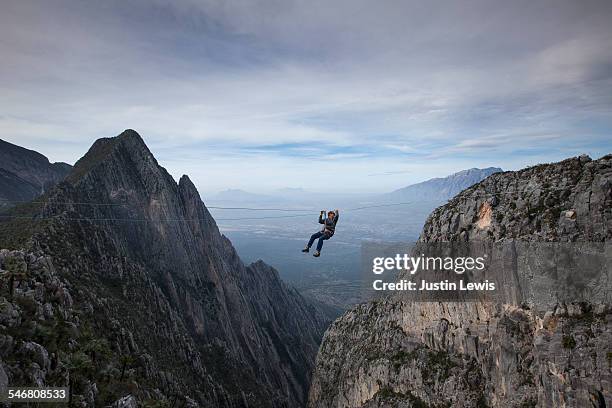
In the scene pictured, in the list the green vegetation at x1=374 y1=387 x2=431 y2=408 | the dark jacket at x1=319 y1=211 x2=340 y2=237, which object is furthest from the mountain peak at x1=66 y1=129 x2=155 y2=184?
the green vegetation at x1=374 y1=387 x2=431 y2=408

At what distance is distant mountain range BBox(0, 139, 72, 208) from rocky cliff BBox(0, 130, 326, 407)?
36.2 meters

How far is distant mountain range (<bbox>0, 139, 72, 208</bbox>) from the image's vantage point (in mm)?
112625

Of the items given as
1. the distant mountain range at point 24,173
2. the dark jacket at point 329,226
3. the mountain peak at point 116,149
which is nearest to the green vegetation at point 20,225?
the mountain peak at point 116,149

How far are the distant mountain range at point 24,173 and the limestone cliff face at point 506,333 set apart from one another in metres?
113

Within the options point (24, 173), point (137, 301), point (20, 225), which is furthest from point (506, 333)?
point (24, 173)

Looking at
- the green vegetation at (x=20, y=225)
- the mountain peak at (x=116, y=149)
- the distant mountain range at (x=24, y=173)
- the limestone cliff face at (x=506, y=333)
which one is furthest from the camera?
the distant mountain range at (x=24, y=173)

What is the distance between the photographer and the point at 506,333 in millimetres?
38969

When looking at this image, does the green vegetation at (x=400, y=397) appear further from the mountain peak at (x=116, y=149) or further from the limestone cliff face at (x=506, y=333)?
the mountain peak at (x=116, y=149)

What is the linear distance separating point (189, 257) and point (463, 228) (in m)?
72.7

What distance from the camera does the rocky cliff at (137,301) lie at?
26.3m

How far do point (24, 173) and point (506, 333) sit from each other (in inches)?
6017

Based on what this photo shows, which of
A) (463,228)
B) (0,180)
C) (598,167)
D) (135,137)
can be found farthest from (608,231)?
(0,180)

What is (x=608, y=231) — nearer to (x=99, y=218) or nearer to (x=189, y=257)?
(x=99, y=218)

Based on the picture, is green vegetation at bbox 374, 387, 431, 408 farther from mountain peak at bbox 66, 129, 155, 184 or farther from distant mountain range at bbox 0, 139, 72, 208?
distant mountain range at bbox 0, 139, 72, 208
